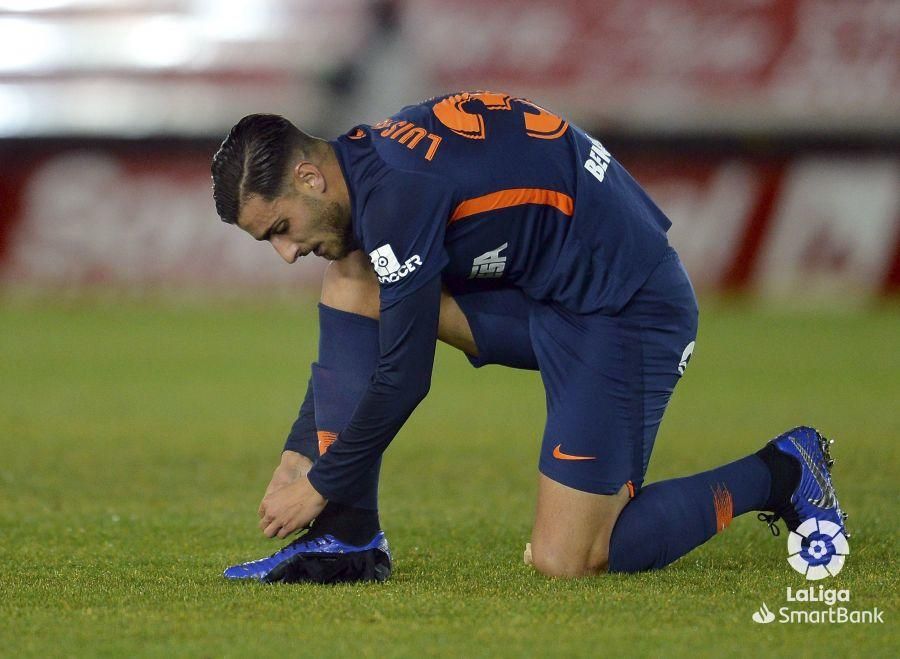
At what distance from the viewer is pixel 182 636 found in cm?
325

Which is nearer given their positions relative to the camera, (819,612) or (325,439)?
(819,612)

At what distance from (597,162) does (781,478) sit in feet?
3.65

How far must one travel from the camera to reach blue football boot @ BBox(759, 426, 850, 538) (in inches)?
164

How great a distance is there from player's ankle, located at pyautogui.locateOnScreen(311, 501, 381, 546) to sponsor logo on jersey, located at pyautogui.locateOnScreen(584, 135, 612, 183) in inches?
47.8

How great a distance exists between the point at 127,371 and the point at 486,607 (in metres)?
7.57

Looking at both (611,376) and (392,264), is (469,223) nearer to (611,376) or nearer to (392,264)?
(392,264)

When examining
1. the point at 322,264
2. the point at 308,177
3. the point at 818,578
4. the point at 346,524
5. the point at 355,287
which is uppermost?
the point at 322,264

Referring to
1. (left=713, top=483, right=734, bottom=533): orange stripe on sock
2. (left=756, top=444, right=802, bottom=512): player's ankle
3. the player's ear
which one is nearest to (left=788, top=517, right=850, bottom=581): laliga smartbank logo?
(left=756, top=444, right=802, bottom=512): player's ankle

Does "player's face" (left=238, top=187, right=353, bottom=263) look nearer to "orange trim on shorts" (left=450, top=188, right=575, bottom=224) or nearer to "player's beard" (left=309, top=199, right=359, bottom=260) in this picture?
"player's beard" (left=309, top=199, right=359, bottom=260)

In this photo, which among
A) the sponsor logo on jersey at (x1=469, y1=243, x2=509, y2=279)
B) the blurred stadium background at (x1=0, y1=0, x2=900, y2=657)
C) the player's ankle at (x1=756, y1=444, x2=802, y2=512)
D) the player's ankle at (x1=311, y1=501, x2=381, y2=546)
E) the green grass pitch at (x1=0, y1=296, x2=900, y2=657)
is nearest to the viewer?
the green grass pitch at (x1=0, y1=296, x2=900, y2=657)

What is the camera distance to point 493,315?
4.39 m

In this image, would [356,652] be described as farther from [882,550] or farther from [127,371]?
[127,371]

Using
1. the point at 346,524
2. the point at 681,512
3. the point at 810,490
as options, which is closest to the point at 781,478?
the point at 810,490

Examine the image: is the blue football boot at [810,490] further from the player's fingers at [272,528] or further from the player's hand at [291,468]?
the player's fingers at [272,528]
